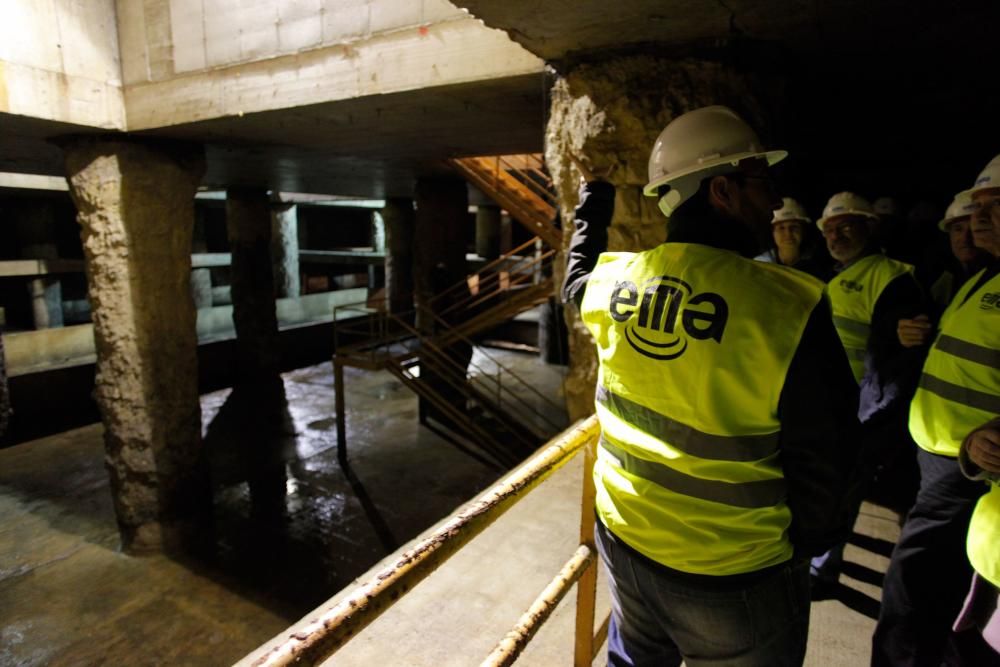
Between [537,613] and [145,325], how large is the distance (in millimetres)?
5582

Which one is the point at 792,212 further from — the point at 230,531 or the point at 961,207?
the point at 230,531

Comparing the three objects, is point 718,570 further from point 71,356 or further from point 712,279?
point 71,356

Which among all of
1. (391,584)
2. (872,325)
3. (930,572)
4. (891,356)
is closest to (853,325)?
(872,325)

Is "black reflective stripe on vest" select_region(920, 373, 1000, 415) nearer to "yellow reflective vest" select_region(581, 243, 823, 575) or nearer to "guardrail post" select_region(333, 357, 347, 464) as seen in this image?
Answer: "yellow reflective vest" select_region(581, 243, 823, 575)

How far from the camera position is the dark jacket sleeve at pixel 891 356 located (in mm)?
2580

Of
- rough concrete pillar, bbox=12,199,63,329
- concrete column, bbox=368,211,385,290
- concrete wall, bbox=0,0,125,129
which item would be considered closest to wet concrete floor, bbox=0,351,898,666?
rough concrete pillar, bbox=12,199,63,329

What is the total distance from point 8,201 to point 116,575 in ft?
38.3

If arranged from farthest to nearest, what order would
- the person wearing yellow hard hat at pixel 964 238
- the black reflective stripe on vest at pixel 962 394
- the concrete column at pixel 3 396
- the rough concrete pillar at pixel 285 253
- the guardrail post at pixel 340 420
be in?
the rough concrete pillar at pixel 285 253
the guardrail post at pixel 340 420
the concrete column at pixel 3 396
the person wearing yellow hard hat at pixel 964 238
the black reflective stripe on vest at pixel 962 394

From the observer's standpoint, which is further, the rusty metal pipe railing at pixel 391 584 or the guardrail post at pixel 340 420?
the guardrail post at pixel 340 420

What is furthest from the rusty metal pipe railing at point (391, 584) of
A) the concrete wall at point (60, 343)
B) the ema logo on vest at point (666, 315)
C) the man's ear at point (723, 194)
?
the concrete wall at point (60, 343)

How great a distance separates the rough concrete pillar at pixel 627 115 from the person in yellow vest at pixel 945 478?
1.30 metres

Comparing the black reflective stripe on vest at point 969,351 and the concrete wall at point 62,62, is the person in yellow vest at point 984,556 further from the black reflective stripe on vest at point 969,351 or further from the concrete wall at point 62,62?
the concrete wall at point 62,62

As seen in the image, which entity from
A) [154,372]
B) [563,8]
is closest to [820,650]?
[563,8]

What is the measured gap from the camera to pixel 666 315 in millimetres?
1374
